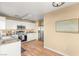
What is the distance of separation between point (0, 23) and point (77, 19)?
3298 millimetres

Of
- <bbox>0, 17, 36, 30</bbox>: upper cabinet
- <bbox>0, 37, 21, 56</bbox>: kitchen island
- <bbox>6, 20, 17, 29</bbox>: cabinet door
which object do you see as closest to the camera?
<bbox>0, 37, 21, 56</bbox>: kitchen island

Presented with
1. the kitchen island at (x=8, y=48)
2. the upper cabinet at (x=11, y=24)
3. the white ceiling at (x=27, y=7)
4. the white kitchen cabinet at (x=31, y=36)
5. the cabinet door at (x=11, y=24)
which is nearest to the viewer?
the kitchen island at (x=8, y=48)

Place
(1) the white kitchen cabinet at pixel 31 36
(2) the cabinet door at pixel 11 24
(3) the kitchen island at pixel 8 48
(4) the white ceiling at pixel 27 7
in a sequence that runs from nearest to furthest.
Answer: (3) the kitchen island at pixel 8 48, (4) the white ceiling at pixel 27 7, (2) the cabinet door at pixel 11 24, (1) the white kitchen cabinet at pixel 31 36

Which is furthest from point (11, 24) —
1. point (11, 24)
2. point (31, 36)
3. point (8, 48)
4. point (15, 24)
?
point (8, 48)

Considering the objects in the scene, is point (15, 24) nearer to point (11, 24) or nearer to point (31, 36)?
point (11, 24)

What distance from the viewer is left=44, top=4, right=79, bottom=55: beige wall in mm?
2434

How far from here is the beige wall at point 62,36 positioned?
243 centimetres

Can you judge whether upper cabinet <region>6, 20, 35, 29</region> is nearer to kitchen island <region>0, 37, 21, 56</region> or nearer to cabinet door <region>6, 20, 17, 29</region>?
cabinet door <region>6, 20, 17, 29</region>

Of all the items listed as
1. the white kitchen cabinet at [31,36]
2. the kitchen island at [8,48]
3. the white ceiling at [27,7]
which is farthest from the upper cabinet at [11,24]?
the kitchen island at [8,48]

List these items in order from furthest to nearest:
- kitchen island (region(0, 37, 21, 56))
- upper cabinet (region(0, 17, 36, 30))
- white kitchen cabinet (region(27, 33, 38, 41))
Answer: white kitchen cabinet (region(27, 33, 38, 41))
upper cabinet (region(0, 17, 36, 30))
kitchen island (region(0, 37, 21, 56))

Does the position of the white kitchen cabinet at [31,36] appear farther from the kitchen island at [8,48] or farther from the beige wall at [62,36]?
the kitchen island at [8,48]

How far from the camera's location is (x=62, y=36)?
2.91m

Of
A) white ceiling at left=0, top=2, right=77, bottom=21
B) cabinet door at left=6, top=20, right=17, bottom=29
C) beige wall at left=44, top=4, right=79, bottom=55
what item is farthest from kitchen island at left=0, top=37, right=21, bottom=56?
cabinet door at left=6, top=20, right=17, bottom=29

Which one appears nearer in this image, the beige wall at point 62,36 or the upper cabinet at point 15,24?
the beige wall at point 62,36
